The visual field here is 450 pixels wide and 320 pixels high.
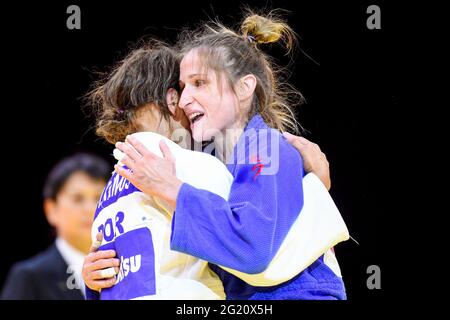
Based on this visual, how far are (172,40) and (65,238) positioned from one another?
3.33 ft

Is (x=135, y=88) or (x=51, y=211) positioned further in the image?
(x=51, y=211)

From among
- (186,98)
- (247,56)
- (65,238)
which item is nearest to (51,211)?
(65,238)

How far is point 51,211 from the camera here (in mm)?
2865

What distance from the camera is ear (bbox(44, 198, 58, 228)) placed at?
2830 mm

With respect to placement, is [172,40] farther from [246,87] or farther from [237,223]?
[237,223]

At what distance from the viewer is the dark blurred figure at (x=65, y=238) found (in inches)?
104

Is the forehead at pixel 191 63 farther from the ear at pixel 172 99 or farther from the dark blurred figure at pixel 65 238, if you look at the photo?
the dark blurred figure at pixel 65 238

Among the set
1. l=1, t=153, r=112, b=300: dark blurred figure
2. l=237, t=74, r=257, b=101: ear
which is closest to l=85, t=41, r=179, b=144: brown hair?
l=237, t=74, r=257, b=101: ear

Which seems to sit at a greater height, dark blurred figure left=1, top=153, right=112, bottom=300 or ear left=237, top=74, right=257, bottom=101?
ear left=237, top=74, right=257, bottom=101

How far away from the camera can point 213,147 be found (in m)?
2.19

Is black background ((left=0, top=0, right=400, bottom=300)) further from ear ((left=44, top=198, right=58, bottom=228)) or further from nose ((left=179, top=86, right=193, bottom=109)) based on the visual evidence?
nose ((left=179, top=86, right=193, bottom=109))

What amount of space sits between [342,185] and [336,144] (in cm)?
21

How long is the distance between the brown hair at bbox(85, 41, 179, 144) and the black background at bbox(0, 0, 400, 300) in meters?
0.89
